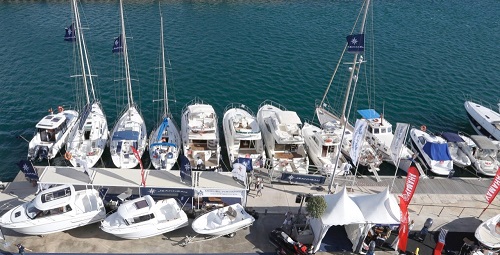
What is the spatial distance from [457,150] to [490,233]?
43.8 ft

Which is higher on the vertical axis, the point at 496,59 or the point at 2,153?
the point at 496,59

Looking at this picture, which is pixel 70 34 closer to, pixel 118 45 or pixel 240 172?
pixel 118 45

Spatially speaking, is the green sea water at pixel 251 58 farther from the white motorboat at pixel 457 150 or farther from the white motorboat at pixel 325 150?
the white motorboat at pixel 325 150

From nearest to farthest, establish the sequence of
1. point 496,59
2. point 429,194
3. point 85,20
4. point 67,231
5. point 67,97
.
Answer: point 67,231 < point 429,194 < point 67,97 < point 496,59 < point 85,20

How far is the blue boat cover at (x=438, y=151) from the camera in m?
35.7

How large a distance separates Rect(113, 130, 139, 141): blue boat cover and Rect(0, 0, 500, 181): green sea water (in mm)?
7471

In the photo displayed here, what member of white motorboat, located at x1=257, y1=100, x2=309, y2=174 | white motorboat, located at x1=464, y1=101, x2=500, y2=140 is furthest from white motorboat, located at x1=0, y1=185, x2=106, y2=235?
white motorboat, located at x1=464, y1=101, x2=500, y2=140

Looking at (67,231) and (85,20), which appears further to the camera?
(85,20)

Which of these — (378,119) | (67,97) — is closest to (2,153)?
(67,97)

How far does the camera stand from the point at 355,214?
24391 mm

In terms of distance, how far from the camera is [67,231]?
25453mm

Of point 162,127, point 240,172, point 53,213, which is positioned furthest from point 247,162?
point 53,213

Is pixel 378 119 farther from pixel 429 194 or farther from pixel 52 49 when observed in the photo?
pixel 52 49

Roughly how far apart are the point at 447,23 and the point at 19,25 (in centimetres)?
6848
